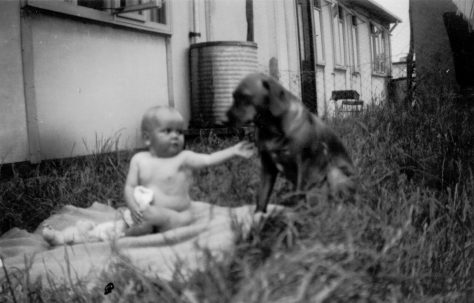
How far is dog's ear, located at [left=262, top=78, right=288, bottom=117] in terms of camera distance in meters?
2.27

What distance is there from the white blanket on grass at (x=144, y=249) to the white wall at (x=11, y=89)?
51.8 inches

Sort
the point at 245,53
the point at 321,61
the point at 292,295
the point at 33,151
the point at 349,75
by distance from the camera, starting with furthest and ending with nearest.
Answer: the point at 349,75 → the point at 321,61 → the point at 245,53 → the point at 33,151 → the point at 292,295

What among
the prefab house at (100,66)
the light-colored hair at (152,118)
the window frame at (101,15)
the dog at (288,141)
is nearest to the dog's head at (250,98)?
the dog at (288,141)

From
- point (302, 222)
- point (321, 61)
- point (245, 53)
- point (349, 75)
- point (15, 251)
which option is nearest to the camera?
point (302, 222)

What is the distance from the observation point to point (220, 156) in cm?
264

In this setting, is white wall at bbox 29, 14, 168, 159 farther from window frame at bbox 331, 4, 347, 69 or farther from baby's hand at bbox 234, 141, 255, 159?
window frame at bbox 331, 4, 347, 69

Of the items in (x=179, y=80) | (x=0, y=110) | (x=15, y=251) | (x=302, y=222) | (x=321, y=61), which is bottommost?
(x=15, y=251)

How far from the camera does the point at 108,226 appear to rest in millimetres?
3096

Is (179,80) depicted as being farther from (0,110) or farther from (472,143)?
(472,143)

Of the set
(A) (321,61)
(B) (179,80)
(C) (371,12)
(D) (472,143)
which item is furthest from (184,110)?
(C) (371,12)

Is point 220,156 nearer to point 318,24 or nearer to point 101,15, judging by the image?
point 101,15

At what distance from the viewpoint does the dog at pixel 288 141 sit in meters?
2.24

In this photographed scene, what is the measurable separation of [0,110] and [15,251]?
1713mm

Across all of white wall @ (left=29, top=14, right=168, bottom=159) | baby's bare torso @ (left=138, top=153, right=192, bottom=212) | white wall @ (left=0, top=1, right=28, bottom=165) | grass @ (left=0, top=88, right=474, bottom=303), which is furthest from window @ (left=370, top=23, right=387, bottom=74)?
baby's bare torso @ (left=138, top=153, right=192, bottom=212)
